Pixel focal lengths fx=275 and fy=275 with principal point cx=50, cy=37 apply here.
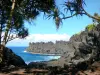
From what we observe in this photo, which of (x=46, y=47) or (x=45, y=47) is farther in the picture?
(x=45, y=47)

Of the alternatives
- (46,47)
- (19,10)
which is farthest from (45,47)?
(19,10)

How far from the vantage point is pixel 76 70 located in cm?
1346

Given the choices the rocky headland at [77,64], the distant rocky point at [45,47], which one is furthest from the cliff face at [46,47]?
the rocky headland at [77,64]

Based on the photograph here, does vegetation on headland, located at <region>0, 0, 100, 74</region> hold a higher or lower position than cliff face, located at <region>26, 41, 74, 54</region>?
lower

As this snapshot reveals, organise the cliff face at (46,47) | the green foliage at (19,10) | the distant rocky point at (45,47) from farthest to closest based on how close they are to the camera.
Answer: the distant rocky point at (45,47) → the cliff face at (46,47) → the green foliage at (19,10)

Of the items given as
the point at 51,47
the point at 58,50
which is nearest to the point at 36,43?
the point at 51,47

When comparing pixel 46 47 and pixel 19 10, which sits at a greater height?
pixel 46 47

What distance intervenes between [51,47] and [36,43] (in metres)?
14.0

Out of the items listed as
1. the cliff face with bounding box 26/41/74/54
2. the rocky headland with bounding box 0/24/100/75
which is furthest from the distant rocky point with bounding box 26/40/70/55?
the rocky headland with bounding box 0/24/100/75

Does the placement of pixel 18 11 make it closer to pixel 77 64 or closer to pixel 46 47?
pixel 77 64

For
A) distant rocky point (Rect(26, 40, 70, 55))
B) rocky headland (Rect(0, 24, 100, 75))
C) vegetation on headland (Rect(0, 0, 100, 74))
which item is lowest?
rocky headland (Rect(0, 24, 100, 75))

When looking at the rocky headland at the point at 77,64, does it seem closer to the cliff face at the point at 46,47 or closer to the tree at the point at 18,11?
the tree at the point at 18,11

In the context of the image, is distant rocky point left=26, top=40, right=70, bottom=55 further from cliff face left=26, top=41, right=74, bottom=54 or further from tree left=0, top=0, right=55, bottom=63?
tree left=0, top=0, right=55, bottom=63

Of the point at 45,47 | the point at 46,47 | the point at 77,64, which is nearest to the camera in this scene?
the point at 77,64
